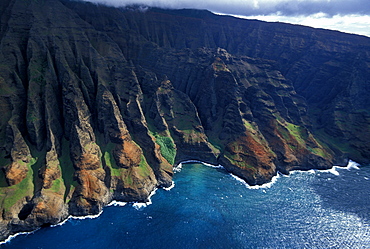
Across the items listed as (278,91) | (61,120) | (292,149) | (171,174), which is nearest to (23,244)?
(61,120)

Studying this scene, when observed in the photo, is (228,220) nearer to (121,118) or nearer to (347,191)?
(347,191)

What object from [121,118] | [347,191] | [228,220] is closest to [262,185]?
[228,220]

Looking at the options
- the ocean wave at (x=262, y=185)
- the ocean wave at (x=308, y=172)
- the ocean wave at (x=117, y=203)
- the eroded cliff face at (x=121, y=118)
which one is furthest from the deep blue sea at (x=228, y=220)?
the eroded cliff face at (x=121, y=118)

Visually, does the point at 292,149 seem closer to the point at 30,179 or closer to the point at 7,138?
the point at 30,179

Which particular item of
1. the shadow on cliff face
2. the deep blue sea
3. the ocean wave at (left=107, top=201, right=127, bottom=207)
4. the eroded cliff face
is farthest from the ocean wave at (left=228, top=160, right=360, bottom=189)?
the ocean wave at (left=107, top=201, right=127, bottom=207)

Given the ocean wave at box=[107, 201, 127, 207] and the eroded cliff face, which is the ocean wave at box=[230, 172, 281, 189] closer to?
the eroded cliff face
